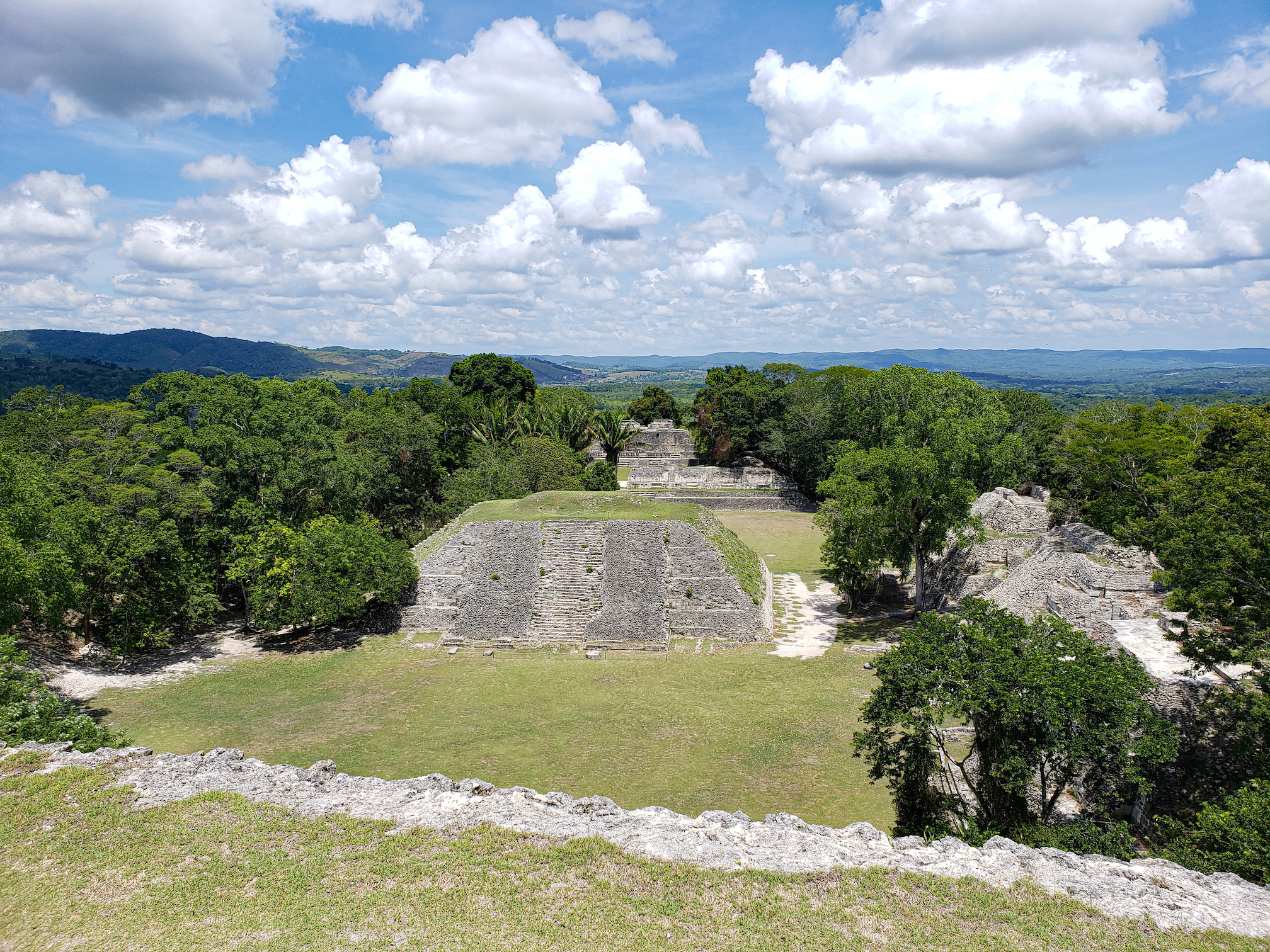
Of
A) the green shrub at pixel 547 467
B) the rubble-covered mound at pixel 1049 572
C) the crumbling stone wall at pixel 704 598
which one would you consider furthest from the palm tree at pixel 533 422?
the rubble-covered mound at pixel 1049 572

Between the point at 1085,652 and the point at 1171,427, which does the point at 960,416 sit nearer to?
the point at 1171,427

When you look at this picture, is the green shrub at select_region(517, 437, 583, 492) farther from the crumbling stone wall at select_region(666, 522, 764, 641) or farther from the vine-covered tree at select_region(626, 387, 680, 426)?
the vine-covered tree at select_region(626, 387, 680, 426)

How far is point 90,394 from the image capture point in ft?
310

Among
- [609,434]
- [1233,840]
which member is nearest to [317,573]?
[1233,840]

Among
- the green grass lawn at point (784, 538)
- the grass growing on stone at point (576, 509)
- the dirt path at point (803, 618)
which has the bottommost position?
the green grass lawn at point (784, 538)

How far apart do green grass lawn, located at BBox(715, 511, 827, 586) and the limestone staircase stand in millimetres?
9990

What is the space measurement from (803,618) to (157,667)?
2038 cm

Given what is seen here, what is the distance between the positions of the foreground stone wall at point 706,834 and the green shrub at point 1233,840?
1.11 feet

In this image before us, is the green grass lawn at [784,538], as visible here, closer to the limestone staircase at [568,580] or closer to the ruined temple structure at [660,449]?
the limestone staircase at [568,580]

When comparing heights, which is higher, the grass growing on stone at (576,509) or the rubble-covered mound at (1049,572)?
the grass growing on stone at (576,509)

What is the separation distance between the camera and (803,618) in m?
23.1

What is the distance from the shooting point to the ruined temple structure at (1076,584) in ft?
41.1

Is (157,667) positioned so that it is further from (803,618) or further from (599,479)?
(599,479)

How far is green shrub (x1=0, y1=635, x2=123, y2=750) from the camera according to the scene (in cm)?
1091
